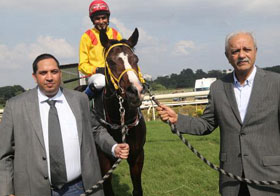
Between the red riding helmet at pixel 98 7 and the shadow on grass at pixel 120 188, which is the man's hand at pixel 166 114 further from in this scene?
the shadow on grass at pixel 120 188

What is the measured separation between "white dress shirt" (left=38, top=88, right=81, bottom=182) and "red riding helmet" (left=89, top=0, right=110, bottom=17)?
220 centimetres

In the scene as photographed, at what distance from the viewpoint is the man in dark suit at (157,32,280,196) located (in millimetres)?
2779

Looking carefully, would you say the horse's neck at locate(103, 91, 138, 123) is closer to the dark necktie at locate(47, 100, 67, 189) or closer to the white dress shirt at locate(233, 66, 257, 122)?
the dark necktie at locate(47, 100, 67, 189)

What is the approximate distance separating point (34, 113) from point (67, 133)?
326 millimetres

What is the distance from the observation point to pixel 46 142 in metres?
2.75

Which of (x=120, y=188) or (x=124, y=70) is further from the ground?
(x=124, y=70)

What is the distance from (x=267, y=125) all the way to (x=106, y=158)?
7.26 ft

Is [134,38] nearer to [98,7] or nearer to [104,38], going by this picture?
[104,38]

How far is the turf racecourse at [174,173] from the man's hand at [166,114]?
2.47 meters

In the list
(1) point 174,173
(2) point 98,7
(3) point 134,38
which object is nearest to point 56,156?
(3) point 134,38

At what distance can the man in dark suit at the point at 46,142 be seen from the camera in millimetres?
2701

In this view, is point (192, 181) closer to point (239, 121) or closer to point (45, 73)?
point (239, 121)

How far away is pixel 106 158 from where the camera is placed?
4281mm

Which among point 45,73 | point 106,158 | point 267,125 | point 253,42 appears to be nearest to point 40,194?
point 45,73
